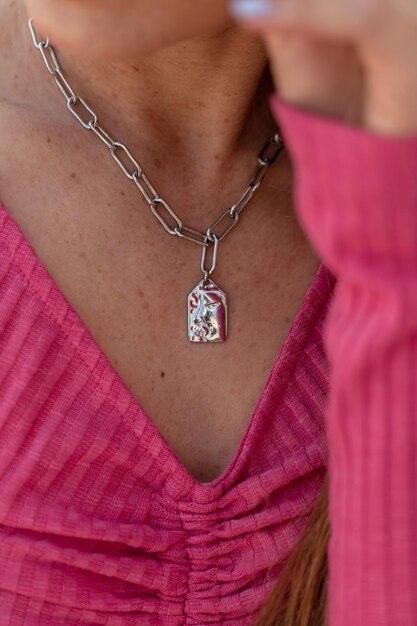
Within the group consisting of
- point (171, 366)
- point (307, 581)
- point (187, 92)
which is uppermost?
point (187, 92)

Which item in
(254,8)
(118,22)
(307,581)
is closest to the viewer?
(254,8)

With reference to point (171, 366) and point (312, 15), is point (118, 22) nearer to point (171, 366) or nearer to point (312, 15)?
point (312, 15)

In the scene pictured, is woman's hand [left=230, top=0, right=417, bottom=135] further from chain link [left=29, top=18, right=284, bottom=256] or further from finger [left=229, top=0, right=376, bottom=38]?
chain link [left=29, top=18, right=284, bottom=256]

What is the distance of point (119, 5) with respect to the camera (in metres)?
0.91

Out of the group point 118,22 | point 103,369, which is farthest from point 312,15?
point 103,369

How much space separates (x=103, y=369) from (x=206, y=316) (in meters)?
0.16

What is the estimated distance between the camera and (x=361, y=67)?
0.77 m

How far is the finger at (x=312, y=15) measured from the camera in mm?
631

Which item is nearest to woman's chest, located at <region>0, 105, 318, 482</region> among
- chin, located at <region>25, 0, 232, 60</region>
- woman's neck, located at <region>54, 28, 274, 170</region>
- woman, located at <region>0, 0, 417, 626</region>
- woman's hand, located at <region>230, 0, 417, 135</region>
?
woman, located at <region>0, 0, 417, 626</region>

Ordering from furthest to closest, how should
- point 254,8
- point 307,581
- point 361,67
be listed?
point 307,581, point 361,67, point 254,8

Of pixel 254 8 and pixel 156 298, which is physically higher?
pixel 254 8

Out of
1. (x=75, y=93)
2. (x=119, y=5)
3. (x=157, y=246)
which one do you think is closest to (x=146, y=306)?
(x=157, y=246)

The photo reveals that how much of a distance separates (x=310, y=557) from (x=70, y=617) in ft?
0.91

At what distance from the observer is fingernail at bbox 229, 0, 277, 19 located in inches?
24.7
